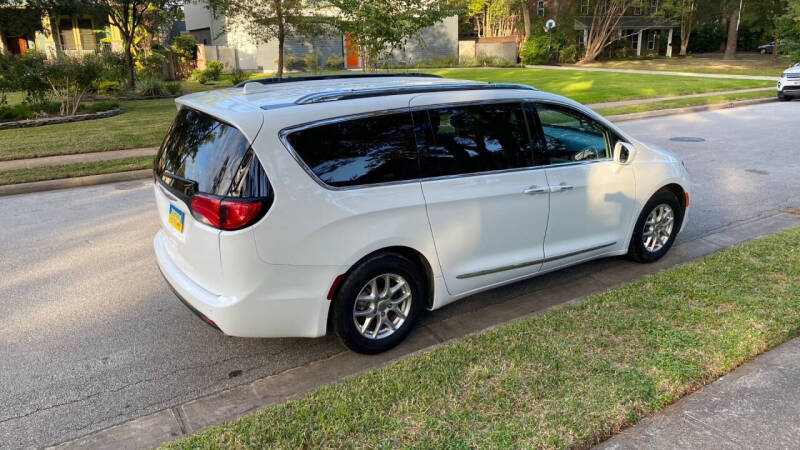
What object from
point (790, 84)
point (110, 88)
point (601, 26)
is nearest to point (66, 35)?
point (110, 88)

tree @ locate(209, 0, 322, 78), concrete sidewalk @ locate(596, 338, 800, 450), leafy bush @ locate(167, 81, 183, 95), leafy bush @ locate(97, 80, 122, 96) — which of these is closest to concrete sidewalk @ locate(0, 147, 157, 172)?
concrete sidewalk @ locate(596, 338, 800, 450)

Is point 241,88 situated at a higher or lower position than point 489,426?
higher

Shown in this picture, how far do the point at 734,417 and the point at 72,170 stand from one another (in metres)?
9.88

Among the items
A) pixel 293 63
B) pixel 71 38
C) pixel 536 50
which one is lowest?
pixel 293 63

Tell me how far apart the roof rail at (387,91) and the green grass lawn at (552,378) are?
173 centimetres

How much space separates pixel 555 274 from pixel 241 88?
10.4 ft

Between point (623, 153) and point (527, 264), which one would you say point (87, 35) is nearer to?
point (623, 153)

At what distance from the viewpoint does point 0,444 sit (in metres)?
3.00

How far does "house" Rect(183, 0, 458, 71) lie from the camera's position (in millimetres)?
37250

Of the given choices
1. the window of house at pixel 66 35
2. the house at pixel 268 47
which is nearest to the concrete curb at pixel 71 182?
the house at pixel 268 47

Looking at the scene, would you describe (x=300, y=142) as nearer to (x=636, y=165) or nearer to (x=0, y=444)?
(x=0, y=444)

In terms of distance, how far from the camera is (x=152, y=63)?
29016 millimetres

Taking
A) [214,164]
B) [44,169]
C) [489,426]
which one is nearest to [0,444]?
[214,164]

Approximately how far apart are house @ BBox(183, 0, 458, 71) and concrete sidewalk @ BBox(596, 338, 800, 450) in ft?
111
